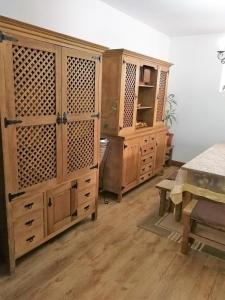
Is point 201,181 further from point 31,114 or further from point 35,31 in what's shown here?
point 35,31

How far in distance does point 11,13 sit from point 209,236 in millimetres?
2699

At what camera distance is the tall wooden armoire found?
1.73 m

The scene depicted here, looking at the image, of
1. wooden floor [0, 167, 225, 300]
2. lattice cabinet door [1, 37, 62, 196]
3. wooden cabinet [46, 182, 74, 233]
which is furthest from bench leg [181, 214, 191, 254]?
lattice cabinet door [1, 37, 62, 196]

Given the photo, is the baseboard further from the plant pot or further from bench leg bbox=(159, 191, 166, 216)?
bench leg bbox=(159, 191, 166, 216)

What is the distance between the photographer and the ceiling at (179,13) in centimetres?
292

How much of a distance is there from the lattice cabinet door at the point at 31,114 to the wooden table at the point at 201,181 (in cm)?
123

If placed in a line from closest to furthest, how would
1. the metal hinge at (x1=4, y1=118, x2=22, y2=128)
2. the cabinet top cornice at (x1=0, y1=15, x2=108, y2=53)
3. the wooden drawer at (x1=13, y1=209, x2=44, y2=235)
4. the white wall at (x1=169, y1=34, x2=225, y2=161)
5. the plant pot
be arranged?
1. the cabinet top cornice at (x1=0, y1=15, x2=108, y2=53)
2. the metal hinge at (x1=4, y1=118, x2=22, y2=128)
3. the wooden drawer at (x1=13, y1=209, x2=44, y2=235)
4. the white wall at (x1=169, y1=34, x2=225, y2=161)
5. the plant pot

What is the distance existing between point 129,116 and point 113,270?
75.1 inches

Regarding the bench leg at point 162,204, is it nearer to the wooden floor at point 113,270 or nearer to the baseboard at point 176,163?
the wooden floor at point 113,270

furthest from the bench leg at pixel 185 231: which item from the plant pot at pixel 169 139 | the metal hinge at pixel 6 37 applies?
the plant pot at pixel 169 139

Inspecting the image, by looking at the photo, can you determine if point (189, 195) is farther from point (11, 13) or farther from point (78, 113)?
point (11, 13)

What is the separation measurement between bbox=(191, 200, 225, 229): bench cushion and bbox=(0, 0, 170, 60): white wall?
2282 millimetres

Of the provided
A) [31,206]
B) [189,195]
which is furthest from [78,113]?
[189,195]

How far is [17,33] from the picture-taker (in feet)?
5.49
